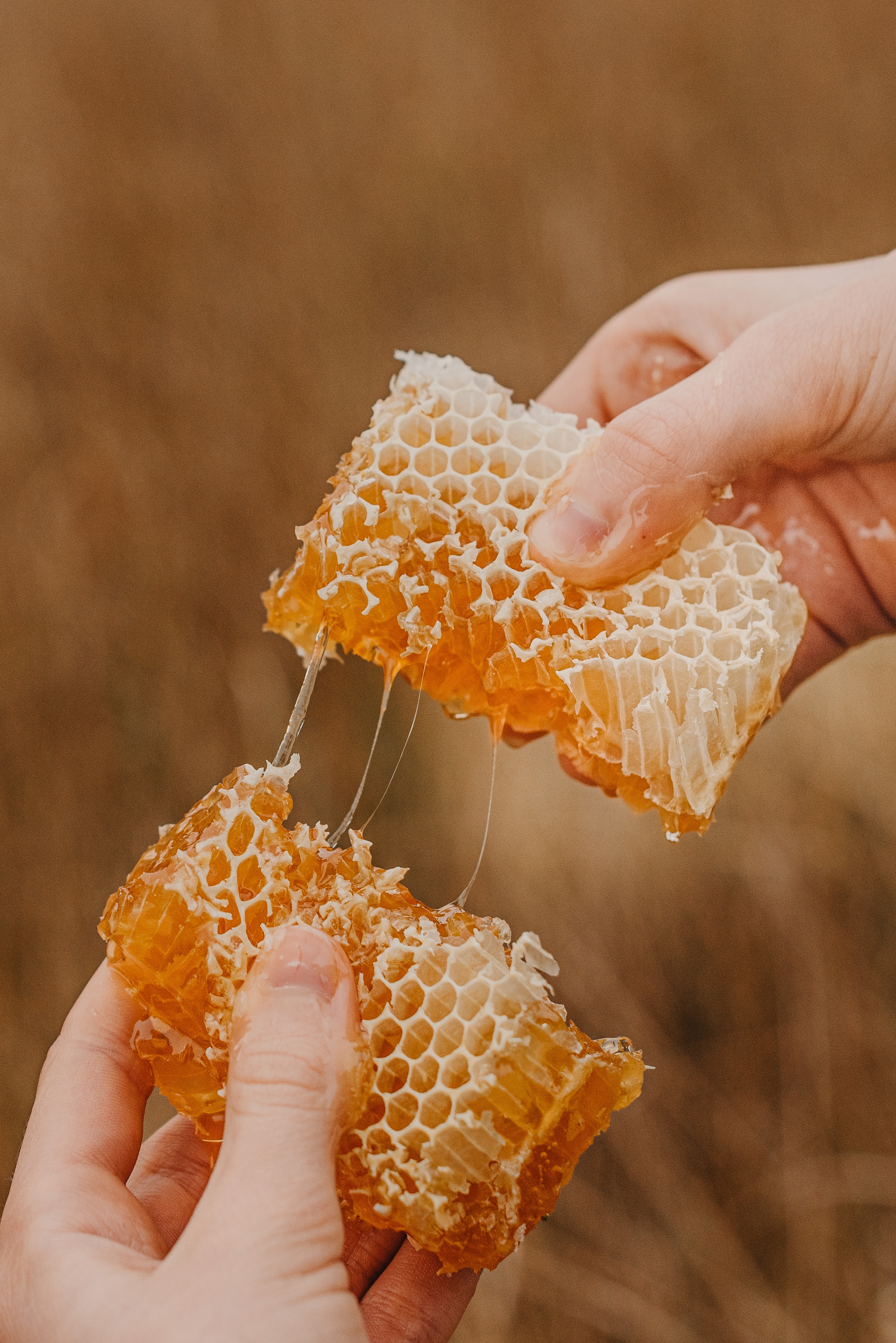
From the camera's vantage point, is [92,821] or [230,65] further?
[230,65]

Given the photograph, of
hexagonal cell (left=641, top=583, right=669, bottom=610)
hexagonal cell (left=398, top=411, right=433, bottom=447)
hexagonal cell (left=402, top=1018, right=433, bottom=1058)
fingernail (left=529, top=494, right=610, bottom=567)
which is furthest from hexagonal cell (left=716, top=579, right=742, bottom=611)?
hexagonal cell (left=402, top=1018, right=433, bottom=1058)

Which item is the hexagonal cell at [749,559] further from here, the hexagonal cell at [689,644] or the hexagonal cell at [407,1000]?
the hexagonal cell at [407,1000]

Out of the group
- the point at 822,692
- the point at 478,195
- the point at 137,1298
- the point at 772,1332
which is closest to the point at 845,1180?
the point at 772,1332

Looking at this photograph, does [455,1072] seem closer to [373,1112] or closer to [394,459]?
[373,1112]

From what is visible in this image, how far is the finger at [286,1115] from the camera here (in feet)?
5.08

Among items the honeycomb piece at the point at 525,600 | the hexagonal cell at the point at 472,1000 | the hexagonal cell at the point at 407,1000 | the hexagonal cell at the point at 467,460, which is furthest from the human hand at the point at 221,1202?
the hexagonal cell at the point at 467,460

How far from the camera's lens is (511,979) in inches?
78.5

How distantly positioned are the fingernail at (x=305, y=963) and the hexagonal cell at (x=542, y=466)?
44.1 inches

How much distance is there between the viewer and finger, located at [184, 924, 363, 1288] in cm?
155

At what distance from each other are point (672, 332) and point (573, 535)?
1.43 meters

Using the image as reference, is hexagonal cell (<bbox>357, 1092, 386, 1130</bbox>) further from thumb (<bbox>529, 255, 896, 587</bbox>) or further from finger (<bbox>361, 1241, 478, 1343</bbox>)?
thumb (<bbox>529, 255, 896, 587</bbox>)

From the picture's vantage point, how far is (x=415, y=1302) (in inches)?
86.3

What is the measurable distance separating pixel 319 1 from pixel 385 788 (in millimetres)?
3842

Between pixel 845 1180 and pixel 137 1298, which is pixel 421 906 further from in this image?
pixel 845 1180
